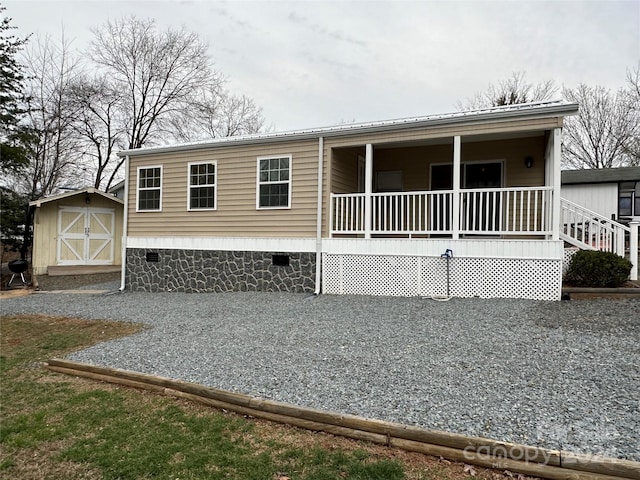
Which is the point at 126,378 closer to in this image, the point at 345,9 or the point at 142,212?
the point at 142,212

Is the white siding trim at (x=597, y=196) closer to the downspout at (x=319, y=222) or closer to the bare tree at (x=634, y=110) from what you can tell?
the bare tree at (x=634, y=110)

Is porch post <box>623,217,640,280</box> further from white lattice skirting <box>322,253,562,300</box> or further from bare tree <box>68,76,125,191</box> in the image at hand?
bare tree <box>68,76,125,191</box>

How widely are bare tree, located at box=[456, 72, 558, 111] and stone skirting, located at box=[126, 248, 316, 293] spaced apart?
1712 cm

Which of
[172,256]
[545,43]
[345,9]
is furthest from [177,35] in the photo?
[545,43]

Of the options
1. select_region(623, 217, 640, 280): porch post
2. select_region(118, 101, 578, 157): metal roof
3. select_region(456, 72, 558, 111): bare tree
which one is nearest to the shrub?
select_region(623, 217, 640, 280): porch post

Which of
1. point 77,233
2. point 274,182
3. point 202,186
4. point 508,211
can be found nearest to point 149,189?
point 202,186

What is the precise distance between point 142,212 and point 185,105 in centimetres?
1258

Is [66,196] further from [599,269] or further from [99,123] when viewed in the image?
[599,269]

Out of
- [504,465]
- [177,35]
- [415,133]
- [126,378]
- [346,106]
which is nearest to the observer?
[504,465]

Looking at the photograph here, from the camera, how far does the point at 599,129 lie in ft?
73.5

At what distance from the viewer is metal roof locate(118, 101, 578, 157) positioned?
656 cm

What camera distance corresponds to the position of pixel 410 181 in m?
9.65

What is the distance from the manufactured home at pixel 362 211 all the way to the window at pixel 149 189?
0.12 ft

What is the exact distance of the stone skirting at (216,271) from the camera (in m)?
8.63
